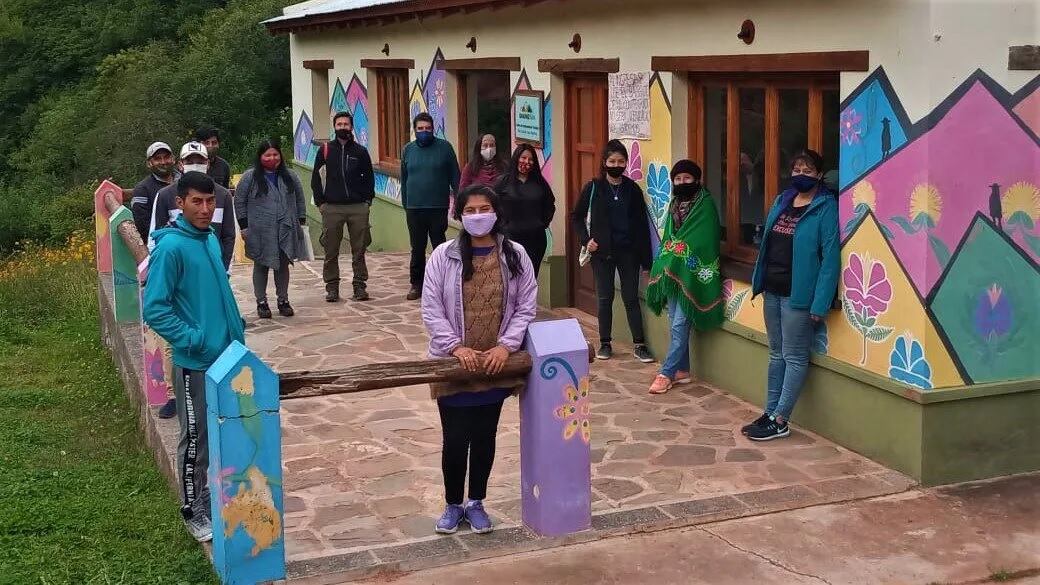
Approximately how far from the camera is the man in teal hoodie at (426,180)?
11.4 meters

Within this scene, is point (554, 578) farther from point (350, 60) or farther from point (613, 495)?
point (350, 60)

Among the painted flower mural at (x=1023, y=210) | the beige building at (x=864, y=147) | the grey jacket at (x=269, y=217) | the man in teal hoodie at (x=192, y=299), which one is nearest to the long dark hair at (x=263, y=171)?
the grey jacket at (x=269, y=217)

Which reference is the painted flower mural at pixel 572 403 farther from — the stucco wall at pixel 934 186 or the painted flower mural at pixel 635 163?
the painted flower mural at pixel 635 163

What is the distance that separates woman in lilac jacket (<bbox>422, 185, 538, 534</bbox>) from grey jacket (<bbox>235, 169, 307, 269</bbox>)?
532cm

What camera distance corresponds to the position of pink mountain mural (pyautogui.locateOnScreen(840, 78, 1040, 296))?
6348mm

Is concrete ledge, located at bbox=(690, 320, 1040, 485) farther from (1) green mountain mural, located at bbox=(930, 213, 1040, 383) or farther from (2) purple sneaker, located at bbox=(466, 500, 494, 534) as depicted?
(2) purple sneaker, located at bbox=(466, 500, 494, 534)

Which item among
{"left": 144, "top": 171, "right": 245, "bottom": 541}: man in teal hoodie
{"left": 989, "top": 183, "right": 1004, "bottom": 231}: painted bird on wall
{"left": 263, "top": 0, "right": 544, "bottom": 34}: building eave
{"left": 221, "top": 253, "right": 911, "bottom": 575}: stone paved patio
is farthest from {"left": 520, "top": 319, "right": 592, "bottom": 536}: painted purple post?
{"left": 263, "top": 0, "right": 544, "bottom": 34}: building eave

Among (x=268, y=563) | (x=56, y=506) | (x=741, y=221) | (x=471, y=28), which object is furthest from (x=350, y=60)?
(x=268, y=563)

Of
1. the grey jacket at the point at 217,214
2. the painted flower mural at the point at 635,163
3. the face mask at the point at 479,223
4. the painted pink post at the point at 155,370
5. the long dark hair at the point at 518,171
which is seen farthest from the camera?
the long dark hair at the point at 518,171

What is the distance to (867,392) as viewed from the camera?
691 cm

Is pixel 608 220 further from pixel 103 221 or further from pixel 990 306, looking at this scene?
pixel 103 221

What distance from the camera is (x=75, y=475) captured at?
7.27m

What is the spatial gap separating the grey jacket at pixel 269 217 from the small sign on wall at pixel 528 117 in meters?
2.13

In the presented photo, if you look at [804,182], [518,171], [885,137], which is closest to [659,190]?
[518,171]
